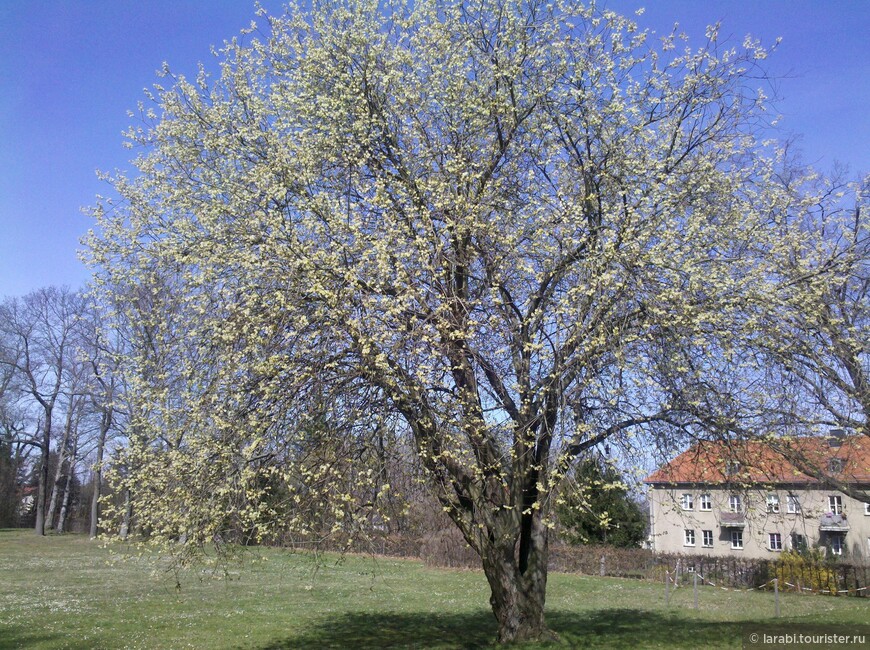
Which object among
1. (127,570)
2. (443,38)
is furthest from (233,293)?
(127,570)

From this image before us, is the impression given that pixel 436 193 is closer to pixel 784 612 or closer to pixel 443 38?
pixel 443 38

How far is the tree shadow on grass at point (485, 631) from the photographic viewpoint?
12.0 meters

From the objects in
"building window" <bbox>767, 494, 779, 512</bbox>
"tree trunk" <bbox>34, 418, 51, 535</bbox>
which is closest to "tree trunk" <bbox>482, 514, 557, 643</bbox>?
"building window" <bbox>767, 494, 779, 512</bbox>

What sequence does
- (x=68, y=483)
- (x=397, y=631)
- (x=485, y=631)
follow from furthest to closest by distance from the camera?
(x=68, y=483)
(x=397, y=631)
(x=485, y=631)

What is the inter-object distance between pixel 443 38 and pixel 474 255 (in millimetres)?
3364

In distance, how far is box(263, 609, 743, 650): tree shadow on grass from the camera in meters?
12.0

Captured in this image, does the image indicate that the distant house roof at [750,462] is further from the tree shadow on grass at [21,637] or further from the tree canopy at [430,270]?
the tree shadow on grass at [21,637]

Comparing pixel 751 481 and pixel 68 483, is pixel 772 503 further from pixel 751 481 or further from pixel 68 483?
pixel 68 483

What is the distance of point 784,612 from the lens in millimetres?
18859

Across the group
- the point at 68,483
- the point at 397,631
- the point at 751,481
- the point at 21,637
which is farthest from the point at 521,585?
the point at 68,483

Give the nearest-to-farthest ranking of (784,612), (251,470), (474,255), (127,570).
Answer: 1. (251,470)
2. (474,255)
3. (784,612)
4. (127,570)

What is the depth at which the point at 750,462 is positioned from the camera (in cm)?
910

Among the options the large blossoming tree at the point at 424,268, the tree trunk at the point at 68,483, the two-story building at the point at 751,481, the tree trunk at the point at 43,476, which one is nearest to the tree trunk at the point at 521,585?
the large blossoming tree at the point at 424,268

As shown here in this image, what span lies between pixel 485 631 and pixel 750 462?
723 centimetres
